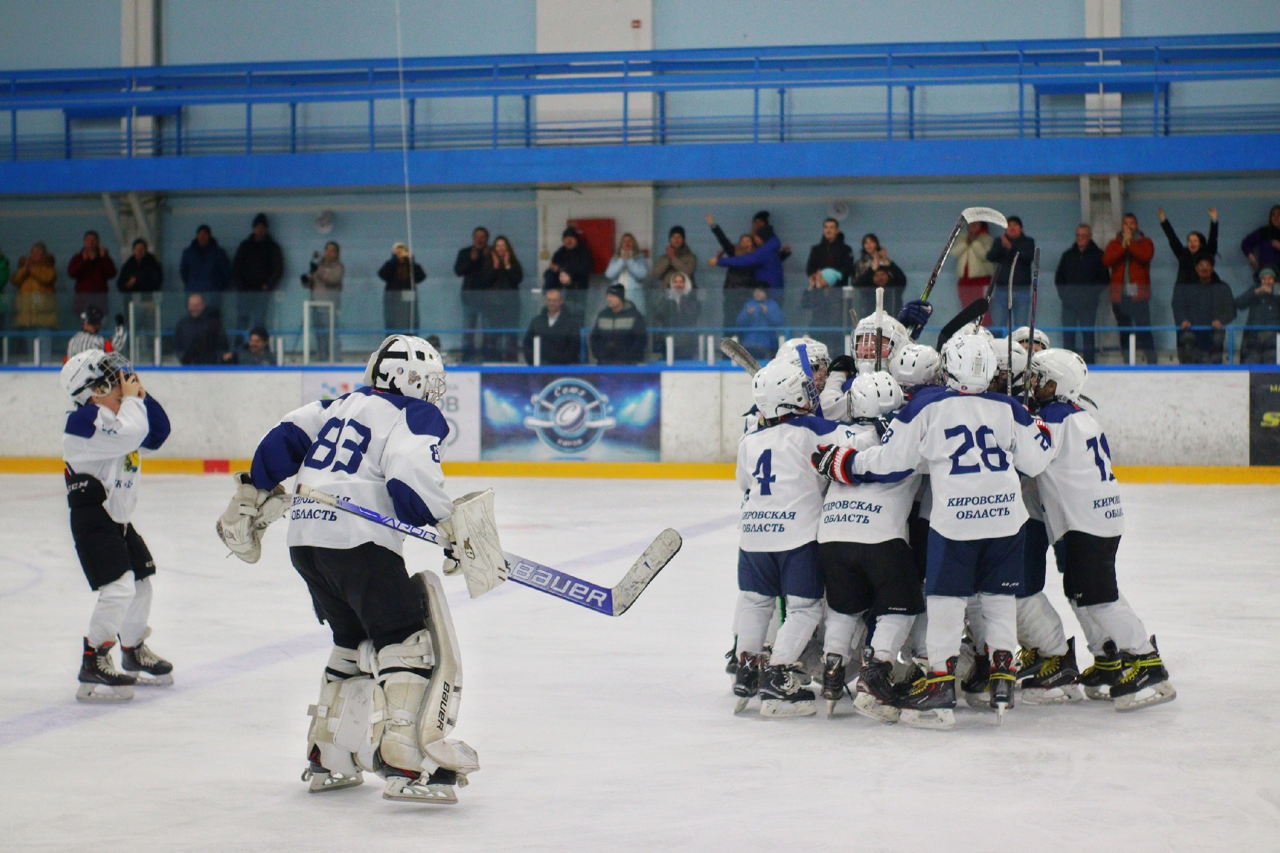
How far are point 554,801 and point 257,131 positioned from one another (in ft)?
57.3

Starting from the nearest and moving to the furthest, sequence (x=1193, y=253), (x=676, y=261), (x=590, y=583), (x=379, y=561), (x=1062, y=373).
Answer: (x=379, y=561) < (x=590, y=583) < (x=1062, y=373) < (x=1193, y=253) < (x=676, y=261)

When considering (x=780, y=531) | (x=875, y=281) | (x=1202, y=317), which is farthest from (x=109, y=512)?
(x=1202, y=317)

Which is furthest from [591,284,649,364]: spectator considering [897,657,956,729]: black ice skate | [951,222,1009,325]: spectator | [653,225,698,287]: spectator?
[897,657,956,729]: black ice skate

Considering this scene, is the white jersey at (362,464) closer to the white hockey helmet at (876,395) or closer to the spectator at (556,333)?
the white hockey helmet at (876,395)

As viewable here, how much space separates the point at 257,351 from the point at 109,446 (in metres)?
10.8

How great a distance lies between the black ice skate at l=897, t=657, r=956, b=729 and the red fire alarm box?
13668 mm

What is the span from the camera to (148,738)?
473 cm

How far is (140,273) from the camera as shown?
18141mm

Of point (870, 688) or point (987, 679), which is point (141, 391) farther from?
point (987, 679)

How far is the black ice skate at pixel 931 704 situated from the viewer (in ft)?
16.0

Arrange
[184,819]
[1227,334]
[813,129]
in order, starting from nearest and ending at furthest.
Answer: [184,819]
[1227,334]
[813,129]

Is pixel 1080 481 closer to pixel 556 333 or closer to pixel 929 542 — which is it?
pixel 929 542

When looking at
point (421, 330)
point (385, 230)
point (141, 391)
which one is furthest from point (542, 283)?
point (141, 391)

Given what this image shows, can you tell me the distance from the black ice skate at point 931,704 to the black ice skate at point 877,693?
5 cm
